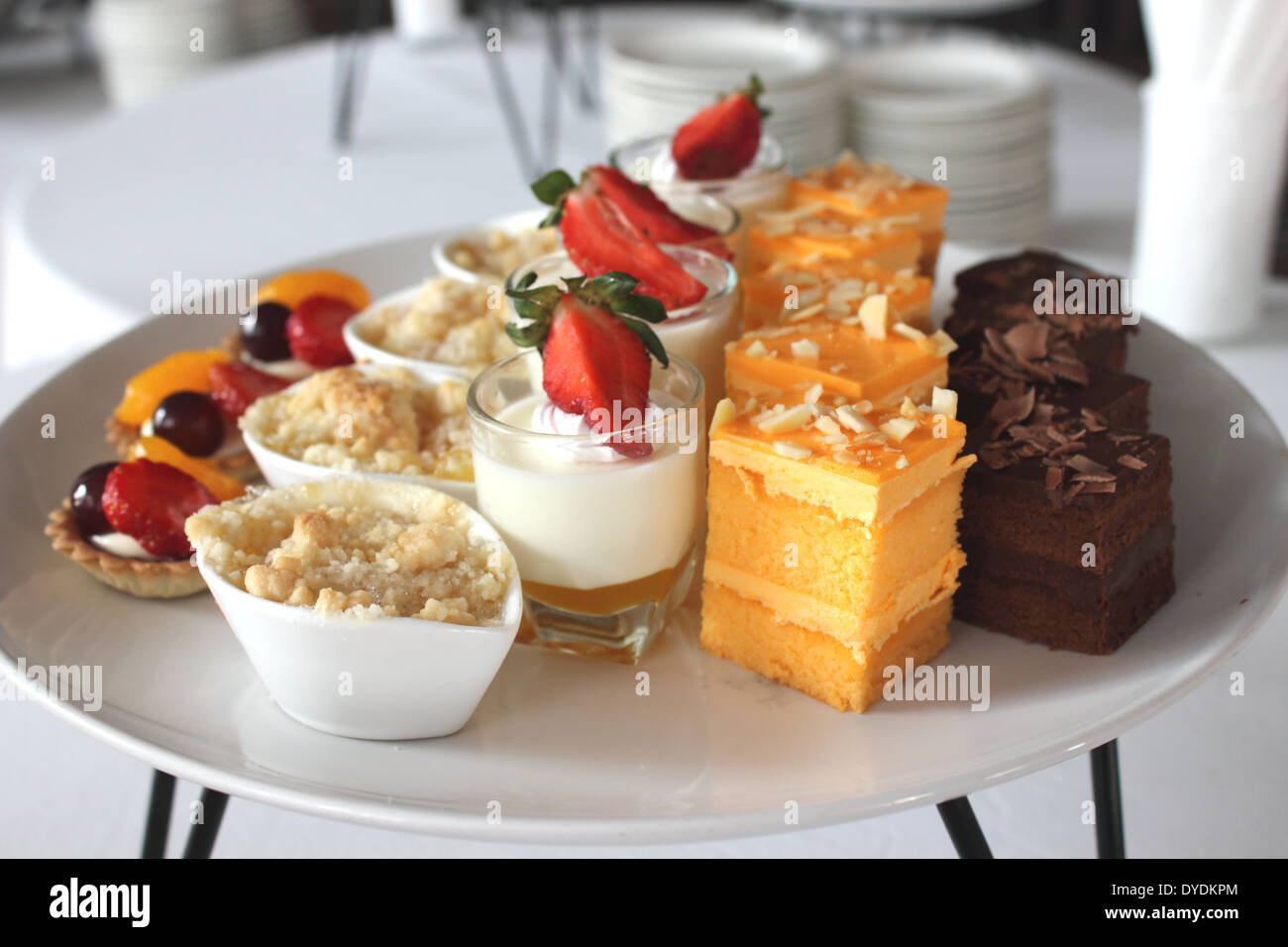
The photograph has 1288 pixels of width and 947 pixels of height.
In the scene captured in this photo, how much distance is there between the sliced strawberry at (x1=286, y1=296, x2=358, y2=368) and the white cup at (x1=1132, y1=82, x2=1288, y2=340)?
2127mm

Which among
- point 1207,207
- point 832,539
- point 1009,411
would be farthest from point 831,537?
point 1207,207

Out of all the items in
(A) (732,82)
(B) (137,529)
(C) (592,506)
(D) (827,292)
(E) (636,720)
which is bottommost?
(E) (636,720)

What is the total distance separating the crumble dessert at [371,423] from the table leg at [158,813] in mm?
529

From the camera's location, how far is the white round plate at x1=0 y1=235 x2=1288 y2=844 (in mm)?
1265

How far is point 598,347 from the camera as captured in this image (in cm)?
143

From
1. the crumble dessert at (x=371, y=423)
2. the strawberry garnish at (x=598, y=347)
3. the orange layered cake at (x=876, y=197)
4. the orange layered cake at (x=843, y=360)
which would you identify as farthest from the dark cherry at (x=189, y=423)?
the orange layered cake at (x=876, y=197)

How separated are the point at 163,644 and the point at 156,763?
284mm

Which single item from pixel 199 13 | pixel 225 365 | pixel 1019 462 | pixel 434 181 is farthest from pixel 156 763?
pixel 199 13

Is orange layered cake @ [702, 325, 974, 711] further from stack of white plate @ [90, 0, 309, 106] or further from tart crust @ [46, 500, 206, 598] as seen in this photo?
stack of white plate @ [90, 0, 309, 106]

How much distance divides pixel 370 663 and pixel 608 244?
702 mm

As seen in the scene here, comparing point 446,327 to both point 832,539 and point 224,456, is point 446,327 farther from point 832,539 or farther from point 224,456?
point 832,539

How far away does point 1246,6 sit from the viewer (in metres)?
2.89

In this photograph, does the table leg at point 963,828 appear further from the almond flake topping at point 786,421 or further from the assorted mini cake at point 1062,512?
the almond flake topping at point 786,421

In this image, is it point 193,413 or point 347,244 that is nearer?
point 193,413
